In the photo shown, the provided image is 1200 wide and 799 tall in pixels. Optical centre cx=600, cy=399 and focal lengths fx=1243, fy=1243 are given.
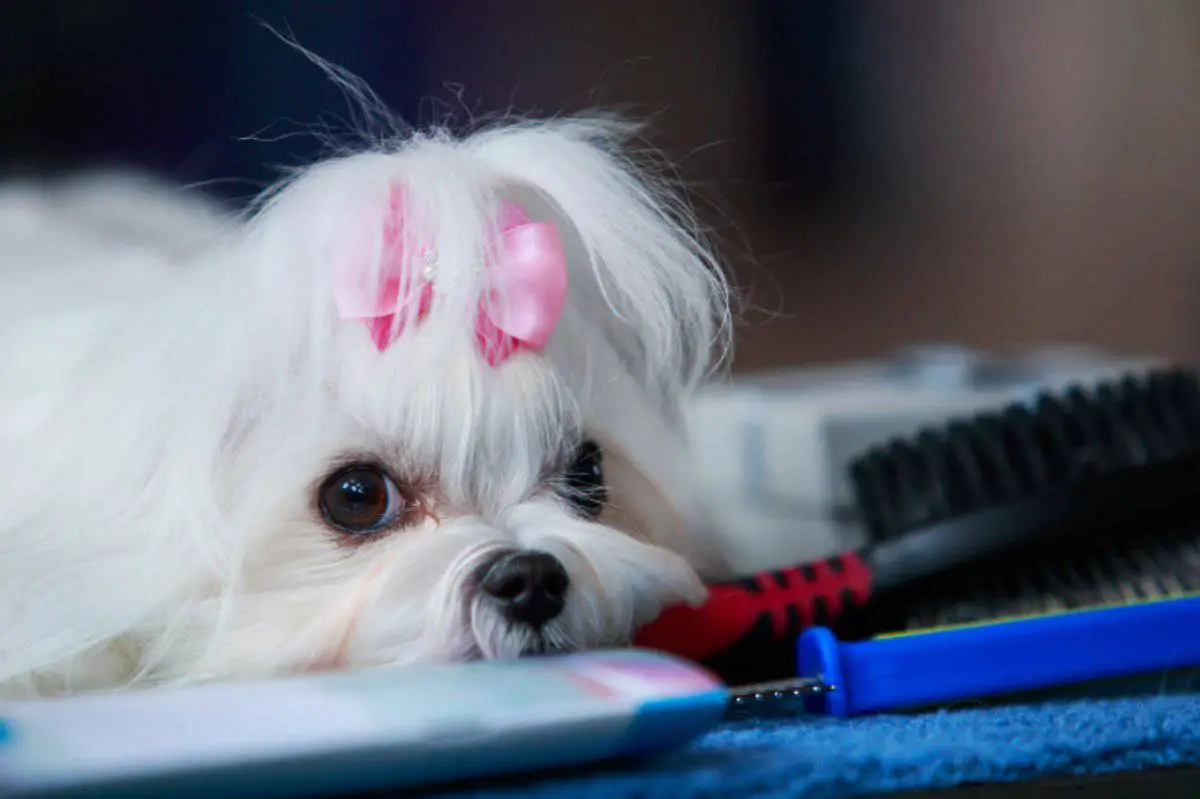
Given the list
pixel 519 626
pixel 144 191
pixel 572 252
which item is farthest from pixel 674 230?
pixel 144 191

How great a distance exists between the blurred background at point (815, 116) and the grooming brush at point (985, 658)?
395 mm

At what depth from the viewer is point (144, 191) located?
3.09ft

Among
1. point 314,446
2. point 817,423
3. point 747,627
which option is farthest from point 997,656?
point 817,423

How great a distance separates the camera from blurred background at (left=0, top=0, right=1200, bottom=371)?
859 millimetres

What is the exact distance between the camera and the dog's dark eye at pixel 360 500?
→ 63 centimetres

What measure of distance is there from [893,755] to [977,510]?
A: 38 centimetres

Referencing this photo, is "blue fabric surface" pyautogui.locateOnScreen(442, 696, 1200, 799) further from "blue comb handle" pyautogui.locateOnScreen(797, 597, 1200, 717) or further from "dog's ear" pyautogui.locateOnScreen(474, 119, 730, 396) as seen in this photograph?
"dog's ear" pyautogui.locateOnScreen(474, 119, 730, 396)

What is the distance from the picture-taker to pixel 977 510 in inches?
30.7

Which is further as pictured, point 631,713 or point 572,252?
point 572,252

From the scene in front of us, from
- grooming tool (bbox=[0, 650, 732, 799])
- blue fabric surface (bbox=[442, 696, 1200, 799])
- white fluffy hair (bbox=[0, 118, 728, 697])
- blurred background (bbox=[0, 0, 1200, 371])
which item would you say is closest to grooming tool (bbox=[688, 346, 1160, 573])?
blurred background (bbox=[0, 0, 1200, 371])

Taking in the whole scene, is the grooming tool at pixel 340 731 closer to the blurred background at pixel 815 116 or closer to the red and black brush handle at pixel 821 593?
the red and black brush handle at pixel 821 593

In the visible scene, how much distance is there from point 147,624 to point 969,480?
1.75 ft

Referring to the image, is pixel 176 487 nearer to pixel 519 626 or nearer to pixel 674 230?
pixel 519 626

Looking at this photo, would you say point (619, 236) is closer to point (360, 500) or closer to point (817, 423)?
point (360, 500)
